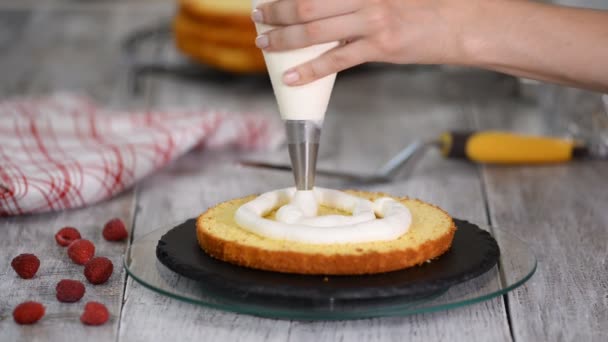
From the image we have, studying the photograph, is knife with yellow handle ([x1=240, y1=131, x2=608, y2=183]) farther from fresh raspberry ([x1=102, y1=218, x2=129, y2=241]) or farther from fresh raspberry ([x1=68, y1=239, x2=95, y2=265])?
fresh raspberry ([x1=68, y1=239, x2=95, y2=265])

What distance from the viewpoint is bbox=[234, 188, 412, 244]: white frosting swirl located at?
1163mm

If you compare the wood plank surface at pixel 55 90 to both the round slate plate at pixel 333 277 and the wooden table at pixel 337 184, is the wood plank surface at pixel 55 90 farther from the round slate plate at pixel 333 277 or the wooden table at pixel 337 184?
the round slate plate at pixel 333 277

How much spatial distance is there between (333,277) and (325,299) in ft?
0.14

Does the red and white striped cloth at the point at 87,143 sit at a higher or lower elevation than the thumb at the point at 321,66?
lower

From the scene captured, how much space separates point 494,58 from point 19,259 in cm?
75

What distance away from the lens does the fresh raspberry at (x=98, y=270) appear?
126 centimetres

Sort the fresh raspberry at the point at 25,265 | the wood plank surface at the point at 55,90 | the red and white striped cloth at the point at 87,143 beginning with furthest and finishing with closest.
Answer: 1. the red and white striped cloth at the point at 87,143
2. the fresh raspberry at the point at 25,265
3. the wood plank surface at the point at 55,90

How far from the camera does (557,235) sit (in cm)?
154

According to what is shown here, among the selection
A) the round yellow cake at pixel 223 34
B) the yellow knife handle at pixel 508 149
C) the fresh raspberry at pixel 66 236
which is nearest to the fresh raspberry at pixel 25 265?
the fresh raspberry at pixel 66 236

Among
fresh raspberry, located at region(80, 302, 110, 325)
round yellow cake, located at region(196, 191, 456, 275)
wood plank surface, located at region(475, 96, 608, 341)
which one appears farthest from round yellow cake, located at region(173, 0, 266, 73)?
fresh raspberry, located at region(80, 302, 110, 325)

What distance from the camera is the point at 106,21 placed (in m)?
3.58

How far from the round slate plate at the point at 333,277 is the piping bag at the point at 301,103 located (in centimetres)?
19

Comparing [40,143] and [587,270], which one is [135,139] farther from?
[587,270]

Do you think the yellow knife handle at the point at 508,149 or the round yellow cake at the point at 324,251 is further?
the yellow knife handle at the point at 508,149
